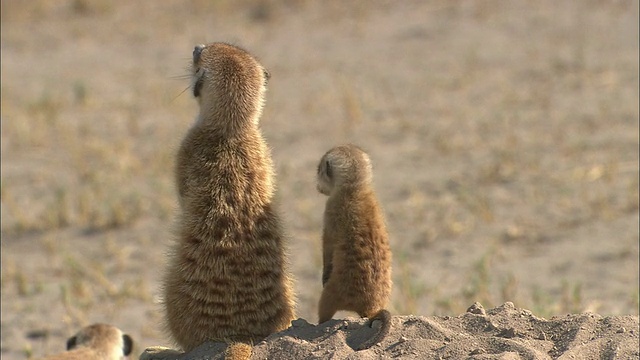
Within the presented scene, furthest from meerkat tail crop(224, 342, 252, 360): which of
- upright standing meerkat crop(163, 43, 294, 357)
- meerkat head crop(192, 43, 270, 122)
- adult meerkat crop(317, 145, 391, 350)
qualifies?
meerkat head crop(192, 43, 270, 122)

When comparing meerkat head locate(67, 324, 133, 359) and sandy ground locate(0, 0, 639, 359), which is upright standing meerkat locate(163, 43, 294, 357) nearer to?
sandy ground locate(0, 0, 639, 359)

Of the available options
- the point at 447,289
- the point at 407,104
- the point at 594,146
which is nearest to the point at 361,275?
the point at 447,289

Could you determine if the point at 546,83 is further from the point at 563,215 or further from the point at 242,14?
the point at 242,14

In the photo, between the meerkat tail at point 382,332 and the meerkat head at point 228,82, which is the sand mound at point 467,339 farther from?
the meerkat head at point 228,82

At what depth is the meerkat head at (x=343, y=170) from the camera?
5.66m

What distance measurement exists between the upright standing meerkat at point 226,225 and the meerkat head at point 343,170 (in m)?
0.44

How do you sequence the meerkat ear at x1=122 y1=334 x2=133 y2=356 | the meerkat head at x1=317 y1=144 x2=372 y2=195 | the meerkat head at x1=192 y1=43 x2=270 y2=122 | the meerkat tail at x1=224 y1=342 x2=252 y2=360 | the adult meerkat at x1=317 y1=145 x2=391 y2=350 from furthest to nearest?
the meerkat ear at x1=122 y1=334 x2=133 y2=356
the meerkat head at x1=317 y1=144 x2=372 y2=195
the adult meerkat at x1=317 y1=145 x2=391 y2=350
the meerkat head at x1=192 y1=43 x2=270 y2=122
the meerkat tail at x1=224 y1=342 x2=252 y2=360

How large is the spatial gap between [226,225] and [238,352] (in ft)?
2.10

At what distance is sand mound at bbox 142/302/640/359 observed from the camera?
194 inches

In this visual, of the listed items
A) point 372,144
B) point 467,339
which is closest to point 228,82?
point 467,339

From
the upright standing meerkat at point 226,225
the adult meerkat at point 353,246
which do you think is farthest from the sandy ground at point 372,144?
the upright standing meerkat at point 226,225

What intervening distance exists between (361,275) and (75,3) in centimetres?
1340

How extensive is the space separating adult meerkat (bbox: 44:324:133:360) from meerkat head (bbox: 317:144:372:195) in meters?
1.61

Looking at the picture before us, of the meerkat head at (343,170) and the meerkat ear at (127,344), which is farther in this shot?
the meerkat ear at (127,344)
